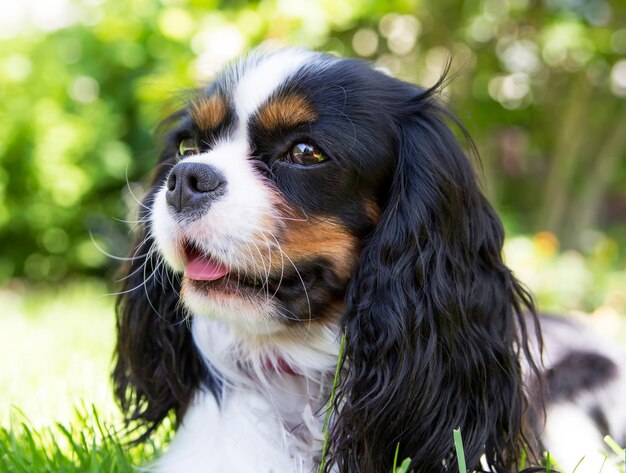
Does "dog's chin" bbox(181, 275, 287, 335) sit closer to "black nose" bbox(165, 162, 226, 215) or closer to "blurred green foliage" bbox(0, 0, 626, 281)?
"black nose" bbox(165, 162, 226, 215)

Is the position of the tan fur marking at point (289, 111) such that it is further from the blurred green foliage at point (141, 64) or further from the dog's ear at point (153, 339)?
the blurred green foliage at point (141, 64)

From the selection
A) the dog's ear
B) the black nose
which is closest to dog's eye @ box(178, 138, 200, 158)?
the dog's ear

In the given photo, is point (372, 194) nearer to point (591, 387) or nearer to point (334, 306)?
point (334, 306)

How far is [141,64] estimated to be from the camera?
710 cm

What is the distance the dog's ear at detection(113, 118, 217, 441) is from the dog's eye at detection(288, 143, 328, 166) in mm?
566

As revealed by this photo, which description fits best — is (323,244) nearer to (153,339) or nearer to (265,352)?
(265,352)

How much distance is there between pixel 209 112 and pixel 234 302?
22.7 inches

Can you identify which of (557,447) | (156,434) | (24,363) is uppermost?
(557,447)

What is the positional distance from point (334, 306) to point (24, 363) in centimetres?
234

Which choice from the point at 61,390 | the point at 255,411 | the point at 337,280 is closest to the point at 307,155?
the point at 337,280

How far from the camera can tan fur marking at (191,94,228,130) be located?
7.18ft

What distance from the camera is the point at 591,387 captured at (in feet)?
9.48

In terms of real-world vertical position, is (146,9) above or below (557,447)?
above

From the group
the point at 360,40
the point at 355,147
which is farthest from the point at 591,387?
the point at 360,40
